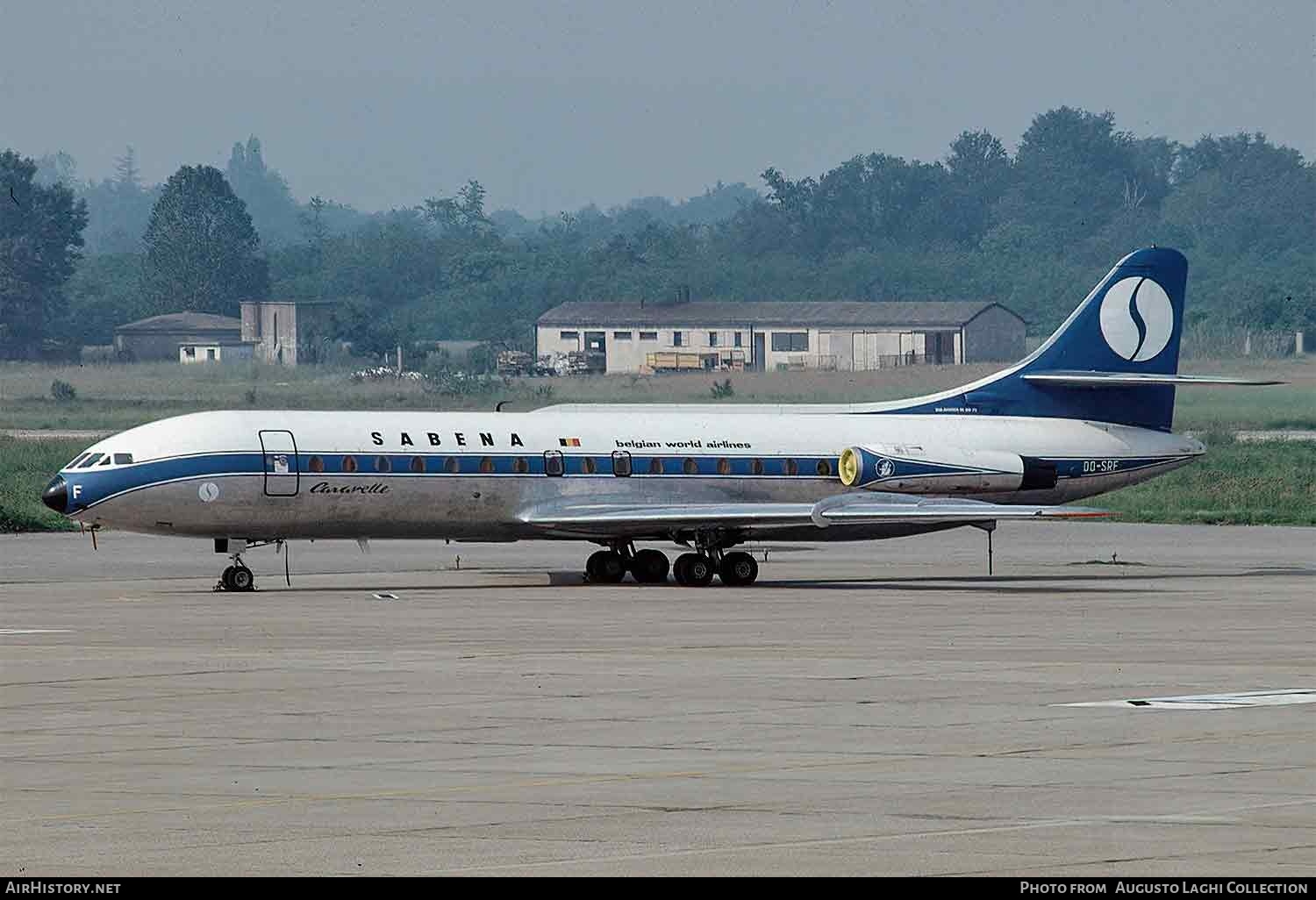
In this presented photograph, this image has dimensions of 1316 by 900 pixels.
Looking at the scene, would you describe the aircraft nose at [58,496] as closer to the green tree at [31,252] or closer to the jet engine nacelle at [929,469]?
the jet engine nacelle at [929,469]

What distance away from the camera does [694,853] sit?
567 inches

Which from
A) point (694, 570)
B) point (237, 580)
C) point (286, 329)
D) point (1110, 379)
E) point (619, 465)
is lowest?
point (694, 570)

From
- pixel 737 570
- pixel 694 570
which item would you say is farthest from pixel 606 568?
pixel 737 570

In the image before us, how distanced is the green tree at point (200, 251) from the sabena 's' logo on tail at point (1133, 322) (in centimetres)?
12384

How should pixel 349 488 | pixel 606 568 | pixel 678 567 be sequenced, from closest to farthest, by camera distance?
pixel 349 488, pixel 678 567, pixel 606 568

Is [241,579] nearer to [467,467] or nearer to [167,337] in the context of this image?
[467,467]

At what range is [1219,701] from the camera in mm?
22312

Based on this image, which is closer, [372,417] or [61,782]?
[61,782]

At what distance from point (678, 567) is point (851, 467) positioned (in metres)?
3.88

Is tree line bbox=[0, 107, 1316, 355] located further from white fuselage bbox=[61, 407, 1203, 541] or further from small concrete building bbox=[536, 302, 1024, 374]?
white fuselage bbox=[61, 407, 1203, 541]

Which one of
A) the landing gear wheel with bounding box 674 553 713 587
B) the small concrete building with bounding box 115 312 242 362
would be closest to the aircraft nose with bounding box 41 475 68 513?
the landing gear wheel with bounding box 674 553 713 587

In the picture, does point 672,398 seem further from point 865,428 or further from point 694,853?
point 694,853
